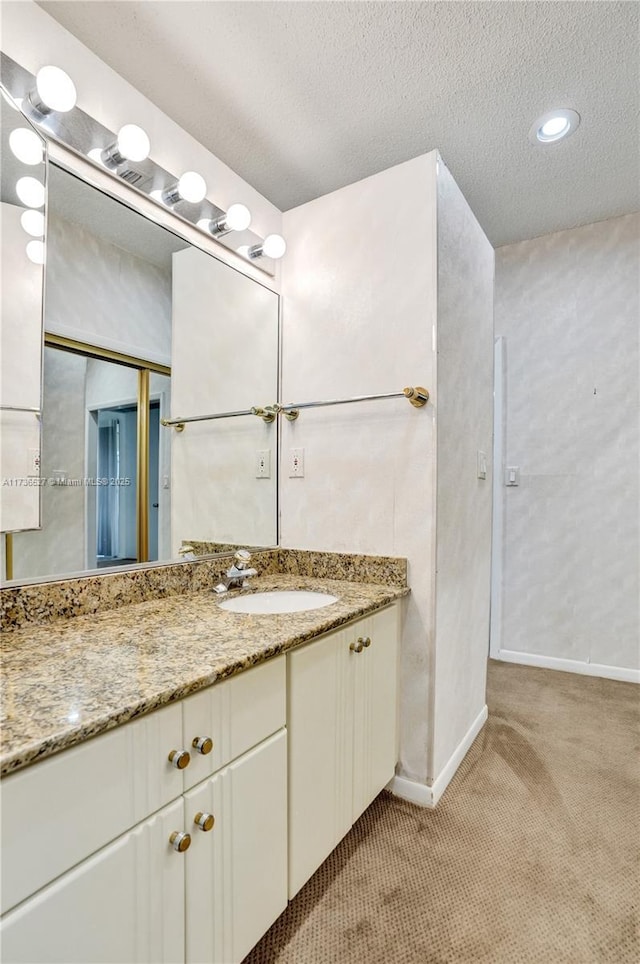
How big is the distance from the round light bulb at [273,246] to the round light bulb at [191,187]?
0.35m

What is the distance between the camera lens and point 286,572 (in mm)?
1979

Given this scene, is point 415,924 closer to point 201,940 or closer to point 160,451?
point 201,940

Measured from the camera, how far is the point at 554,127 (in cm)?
187

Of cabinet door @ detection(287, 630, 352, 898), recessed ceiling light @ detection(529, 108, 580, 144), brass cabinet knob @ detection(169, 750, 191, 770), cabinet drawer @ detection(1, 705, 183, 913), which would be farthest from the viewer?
recessed ceiling light @ detection(529, 108, 580, 144)

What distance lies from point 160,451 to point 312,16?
1.38 meters

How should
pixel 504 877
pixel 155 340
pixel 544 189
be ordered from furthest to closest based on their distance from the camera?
pixel 544 189
pixel 155 340
pixel 504 877

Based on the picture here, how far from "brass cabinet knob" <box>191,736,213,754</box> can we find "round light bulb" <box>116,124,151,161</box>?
156 cm

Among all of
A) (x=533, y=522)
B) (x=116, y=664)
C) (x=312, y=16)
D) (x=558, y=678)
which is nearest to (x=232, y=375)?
(x=312, y=16)

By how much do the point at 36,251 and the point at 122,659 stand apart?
1.05 m

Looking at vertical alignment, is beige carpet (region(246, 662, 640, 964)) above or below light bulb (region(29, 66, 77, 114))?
below

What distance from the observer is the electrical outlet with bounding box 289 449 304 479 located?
197cm

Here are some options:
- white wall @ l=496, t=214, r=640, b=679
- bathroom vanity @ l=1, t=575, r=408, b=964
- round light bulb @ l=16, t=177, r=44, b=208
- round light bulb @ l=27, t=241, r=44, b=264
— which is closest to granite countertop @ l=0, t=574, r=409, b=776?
bathroom vanity @ l=1, t=575, r=408, b=964

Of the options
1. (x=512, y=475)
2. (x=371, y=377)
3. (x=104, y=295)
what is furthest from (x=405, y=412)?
(x=512, y=475)

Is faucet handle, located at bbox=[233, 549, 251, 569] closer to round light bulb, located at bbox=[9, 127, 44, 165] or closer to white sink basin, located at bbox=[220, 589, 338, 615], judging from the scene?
white sink basin, located at bbox=[220, 589, 338, 615]
